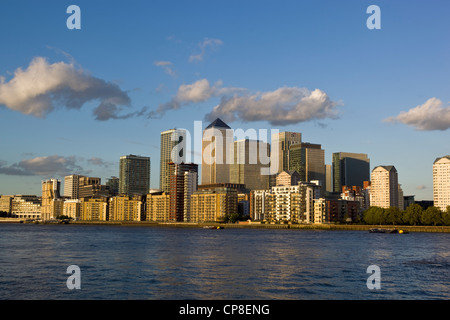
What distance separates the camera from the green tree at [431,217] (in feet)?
627

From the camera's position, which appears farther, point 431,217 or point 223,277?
point 431,217

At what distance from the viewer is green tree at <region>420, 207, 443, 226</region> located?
19120 centimetres

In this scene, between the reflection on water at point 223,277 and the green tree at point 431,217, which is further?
the green tree at point 431,217

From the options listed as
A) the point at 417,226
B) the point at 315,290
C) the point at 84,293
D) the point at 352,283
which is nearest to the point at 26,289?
the point at 84,293

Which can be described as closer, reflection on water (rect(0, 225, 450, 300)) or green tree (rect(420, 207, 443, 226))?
reflection on water (rect(0, 225, 450, 300))

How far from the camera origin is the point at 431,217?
632ft

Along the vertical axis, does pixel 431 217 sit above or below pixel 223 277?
above

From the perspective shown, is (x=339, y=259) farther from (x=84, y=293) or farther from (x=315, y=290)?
(x=84, y=293)

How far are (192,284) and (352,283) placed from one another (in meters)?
15.3

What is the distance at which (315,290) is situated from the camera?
137 ft

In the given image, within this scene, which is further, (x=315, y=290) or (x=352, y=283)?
(x=352, y=283)
